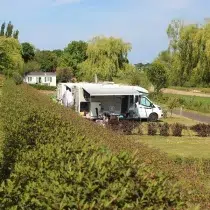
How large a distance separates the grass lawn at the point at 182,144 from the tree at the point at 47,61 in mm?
86451

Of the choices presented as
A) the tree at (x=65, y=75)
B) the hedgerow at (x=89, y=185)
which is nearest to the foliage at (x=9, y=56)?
the tree at (x=65, y=75)

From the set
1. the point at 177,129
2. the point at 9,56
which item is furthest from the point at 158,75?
the point at 9,56

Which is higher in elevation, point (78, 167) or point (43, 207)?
point (78, 167)

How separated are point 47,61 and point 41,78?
61.9ft

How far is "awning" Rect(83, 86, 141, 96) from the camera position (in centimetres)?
2642

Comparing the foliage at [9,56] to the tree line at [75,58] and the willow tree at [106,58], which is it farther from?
the willow tree at [106,58]

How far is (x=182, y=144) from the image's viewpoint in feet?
61.3

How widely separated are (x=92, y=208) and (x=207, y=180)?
29.5 feet

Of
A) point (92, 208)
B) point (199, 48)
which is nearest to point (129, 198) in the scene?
point (92, 208)

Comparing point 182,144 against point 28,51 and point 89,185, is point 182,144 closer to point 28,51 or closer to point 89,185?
point 89,185

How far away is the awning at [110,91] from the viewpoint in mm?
26422

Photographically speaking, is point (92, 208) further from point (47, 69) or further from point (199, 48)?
point (47, 69)

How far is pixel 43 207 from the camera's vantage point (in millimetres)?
4164

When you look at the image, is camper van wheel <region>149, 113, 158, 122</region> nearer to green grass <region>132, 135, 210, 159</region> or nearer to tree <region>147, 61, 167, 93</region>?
green grass <region>132, 135, 210, 159</region>
